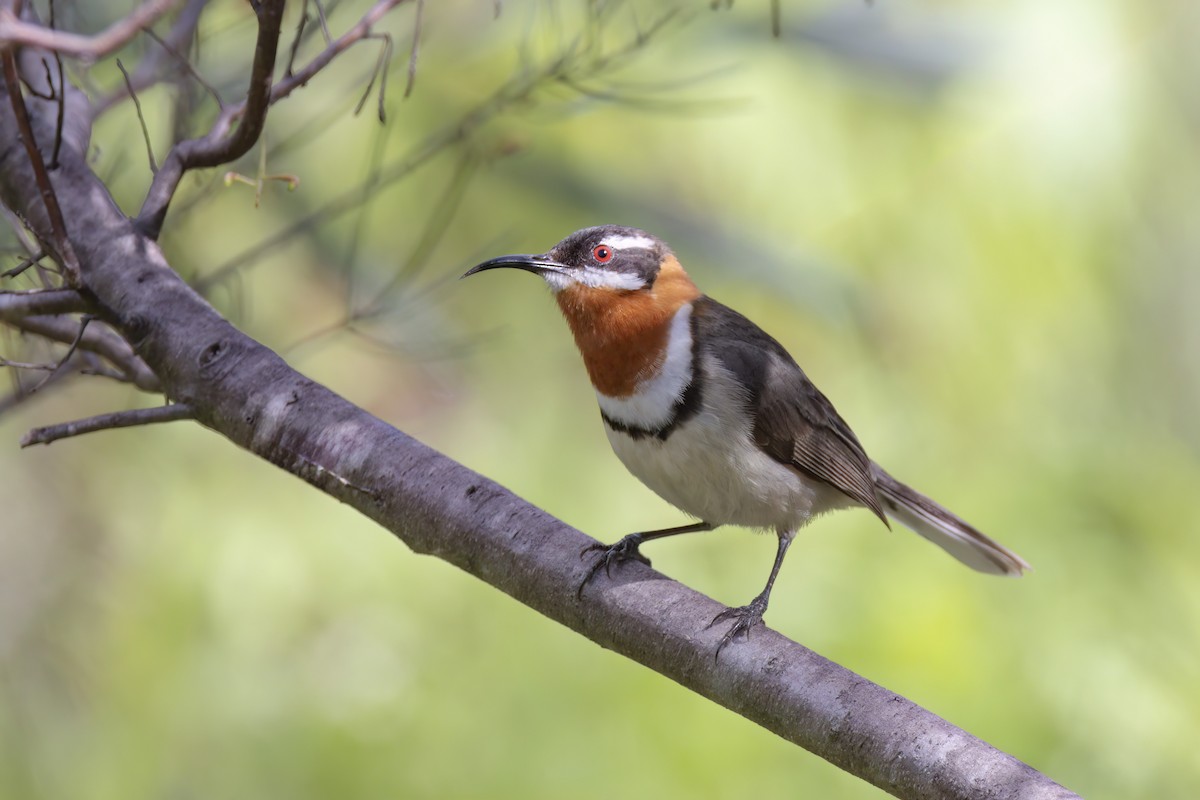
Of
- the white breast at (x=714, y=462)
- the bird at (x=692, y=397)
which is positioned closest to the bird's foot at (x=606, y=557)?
the bird at (x=692, y=397)

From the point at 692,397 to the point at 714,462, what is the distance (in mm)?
168

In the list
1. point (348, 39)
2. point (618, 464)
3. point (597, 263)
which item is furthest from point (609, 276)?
point (618, 464)

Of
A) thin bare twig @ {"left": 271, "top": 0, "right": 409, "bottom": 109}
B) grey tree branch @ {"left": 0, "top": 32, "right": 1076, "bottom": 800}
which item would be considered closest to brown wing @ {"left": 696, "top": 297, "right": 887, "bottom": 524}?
grey tree branch @ {"left": 0, "top": 32, "right": 1076, "bottom": 800}

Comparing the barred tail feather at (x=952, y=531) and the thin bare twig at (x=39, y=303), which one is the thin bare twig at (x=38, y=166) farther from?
the barred tail feather at (x=952, y=531)

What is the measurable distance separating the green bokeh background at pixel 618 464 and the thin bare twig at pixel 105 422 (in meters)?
0.69

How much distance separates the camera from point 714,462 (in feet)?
9.69

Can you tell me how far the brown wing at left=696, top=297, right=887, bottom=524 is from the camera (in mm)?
3102

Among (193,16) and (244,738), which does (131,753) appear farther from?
(193,16)

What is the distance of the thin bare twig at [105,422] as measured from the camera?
223 centimetres

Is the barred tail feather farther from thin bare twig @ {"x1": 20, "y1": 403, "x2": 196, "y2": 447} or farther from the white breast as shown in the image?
thin bare twig @ {"x1": 20, "y1": 403, "x2": 196, "y2": 447}

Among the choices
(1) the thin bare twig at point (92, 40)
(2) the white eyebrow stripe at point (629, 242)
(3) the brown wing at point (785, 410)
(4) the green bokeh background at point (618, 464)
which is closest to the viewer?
(1) the thin bare twig at point (92, 40)

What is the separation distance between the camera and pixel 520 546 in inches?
89.5

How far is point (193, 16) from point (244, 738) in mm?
2448

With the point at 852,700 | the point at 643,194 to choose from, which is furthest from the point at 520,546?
the point at 643,194
